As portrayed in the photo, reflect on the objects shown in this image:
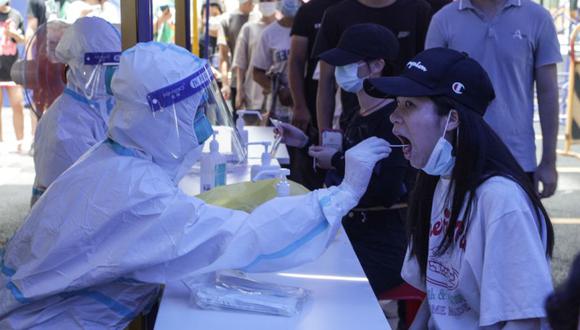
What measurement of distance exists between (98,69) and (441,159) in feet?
7.46

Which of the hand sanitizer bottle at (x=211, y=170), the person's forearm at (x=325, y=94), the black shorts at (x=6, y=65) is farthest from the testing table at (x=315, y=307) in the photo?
the black shorts at (x=6, y=65)

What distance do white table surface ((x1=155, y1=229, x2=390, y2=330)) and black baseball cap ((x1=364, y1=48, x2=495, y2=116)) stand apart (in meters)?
0.52

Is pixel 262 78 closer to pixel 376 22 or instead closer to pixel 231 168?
pixel 376 22

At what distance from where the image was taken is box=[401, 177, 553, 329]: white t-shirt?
6.18ft

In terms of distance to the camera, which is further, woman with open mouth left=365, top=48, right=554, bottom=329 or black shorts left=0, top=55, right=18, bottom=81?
black shorts left=0, top=55, right=18, bottom=81

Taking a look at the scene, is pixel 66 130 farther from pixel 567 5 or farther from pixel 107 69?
pixel 567 5

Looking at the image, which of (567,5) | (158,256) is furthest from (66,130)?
(567,5)

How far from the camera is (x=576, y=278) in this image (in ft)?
4.29

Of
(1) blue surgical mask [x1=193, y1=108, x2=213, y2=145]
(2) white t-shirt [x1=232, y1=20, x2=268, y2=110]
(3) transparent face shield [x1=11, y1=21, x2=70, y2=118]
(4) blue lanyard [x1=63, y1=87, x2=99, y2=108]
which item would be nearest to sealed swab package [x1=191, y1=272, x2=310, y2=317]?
(1) blue surgical mask [x1=193, y1=108, x2=213, y2=145]

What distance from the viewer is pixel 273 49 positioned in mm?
6391

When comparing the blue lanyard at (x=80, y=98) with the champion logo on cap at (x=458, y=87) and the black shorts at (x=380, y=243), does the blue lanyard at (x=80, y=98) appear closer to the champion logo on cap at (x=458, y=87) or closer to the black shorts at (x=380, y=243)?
the black shorts at (x=380, y=243)

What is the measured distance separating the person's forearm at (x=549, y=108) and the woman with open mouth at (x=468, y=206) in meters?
1.38

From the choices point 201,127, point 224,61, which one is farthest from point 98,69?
point 224,61

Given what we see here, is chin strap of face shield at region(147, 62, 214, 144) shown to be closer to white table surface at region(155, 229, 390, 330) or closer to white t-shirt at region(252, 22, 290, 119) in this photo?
white table surface at region(155, 229, 390, 330)
